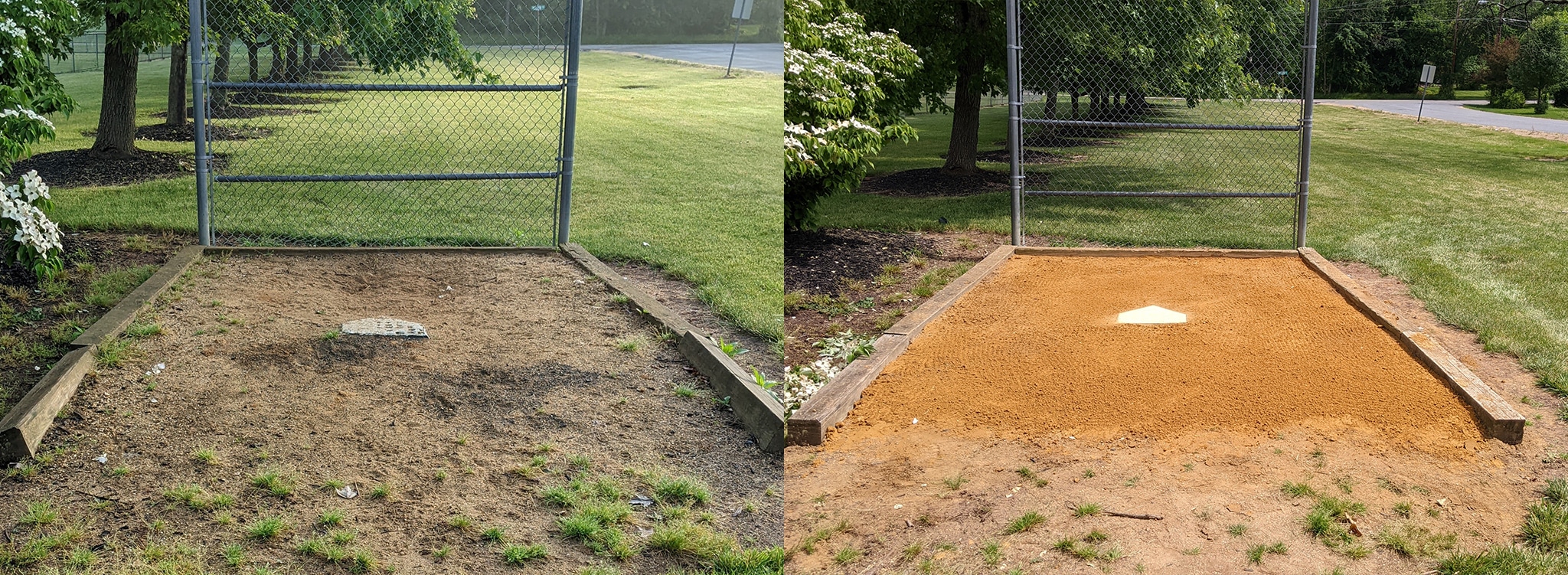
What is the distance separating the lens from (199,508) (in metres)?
3.47

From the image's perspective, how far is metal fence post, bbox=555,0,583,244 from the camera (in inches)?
269

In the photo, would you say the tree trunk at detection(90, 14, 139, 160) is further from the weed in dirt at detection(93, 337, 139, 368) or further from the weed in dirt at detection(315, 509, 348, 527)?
the weed in dirt at detection(315, 509, 348, 527)

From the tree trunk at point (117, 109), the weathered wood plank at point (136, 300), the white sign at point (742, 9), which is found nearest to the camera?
the weathered wood plank at point (136, 300)

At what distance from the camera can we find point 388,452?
3977 mm

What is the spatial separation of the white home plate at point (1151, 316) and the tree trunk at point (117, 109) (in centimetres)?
993

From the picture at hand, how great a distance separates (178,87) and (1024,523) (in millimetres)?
14435

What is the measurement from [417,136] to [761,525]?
1207 cm

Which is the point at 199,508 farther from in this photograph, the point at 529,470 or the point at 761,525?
the point at 761,525

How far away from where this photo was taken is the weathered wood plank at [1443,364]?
4.43 metres

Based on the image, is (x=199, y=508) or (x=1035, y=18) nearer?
(x=199, y=508)

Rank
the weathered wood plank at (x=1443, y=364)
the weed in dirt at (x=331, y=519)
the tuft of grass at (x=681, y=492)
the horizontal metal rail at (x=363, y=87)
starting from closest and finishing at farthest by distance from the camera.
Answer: the weed in dirt at (x=331, y=519)
the tuft of grass at (x=681, y=492)
the weathered wood plank at (x=1443, y=364)
the horizontal metal rail at (x=363, y=87)

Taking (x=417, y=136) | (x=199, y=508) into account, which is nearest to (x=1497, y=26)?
(x=417, y=136)

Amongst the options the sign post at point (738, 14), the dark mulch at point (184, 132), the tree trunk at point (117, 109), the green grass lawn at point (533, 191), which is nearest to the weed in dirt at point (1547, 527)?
the green grass lawn at point (533, 191)

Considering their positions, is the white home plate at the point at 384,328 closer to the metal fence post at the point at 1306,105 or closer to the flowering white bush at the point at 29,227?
the flowering white bush at the point at 29,227
